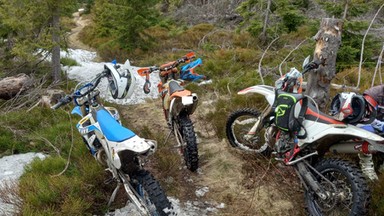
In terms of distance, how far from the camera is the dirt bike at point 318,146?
9.68 feet

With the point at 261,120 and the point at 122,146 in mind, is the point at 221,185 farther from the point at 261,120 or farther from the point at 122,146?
the point at 122,146

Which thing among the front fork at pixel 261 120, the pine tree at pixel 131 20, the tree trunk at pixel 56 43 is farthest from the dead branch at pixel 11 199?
the pine tree at pixel 131 20

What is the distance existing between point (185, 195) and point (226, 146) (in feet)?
4.70

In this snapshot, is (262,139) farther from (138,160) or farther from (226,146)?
(138,160)

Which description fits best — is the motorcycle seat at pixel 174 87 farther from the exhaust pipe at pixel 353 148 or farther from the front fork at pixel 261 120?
the exhaust pipe at pixel 353 148

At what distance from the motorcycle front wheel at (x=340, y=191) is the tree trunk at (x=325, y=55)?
6.08 feet

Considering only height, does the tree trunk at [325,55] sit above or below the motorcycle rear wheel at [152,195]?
above

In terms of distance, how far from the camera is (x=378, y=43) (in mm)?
8328

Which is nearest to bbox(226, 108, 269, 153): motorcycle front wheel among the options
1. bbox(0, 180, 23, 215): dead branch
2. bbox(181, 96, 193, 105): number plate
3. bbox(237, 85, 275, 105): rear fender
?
bbox(237, 85, 275, 105): rear fender

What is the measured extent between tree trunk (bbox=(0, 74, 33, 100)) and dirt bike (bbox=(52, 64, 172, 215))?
432 cm

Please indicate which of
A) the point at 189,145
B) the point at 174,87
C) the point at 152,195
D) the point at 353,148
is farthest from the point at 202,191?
the point at 353,148

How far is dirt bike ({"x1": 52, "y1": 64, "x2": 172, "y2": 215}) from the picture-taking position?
3.02m

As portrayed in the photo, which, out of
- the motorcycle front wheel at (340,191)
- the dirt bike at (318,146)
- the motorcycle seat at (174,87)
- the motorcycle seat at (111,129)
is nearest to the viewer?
the motorcycle front wheel at (340,191)

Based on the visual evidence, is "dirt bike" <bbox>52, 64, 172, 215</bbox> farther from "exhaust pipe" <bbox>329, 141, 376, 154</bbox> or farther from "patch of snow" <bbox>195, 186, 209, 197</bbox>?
"exhaust pipe" <bbox>329, 141, 376, 154</bbox>
